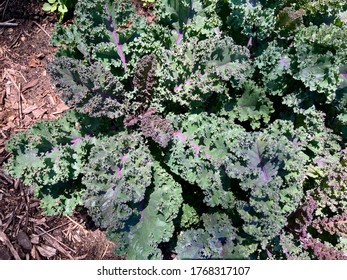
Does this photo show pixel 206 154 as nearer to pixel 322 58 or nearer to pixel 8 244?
pixel 322 58

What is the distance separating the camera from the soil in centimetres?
386

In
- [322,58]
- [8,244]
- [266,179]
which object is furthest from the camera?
[8,244]

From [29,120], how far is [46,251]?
4.61 ft

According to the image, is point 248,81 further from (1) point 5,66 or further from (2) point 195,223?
(1) point 5,66

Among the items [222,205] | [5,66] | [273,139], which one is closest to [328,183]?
[273,139]

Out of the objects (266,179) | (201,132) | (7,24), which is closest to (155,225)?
(201,132)

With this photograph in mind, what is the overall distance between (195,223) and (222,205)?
536mm

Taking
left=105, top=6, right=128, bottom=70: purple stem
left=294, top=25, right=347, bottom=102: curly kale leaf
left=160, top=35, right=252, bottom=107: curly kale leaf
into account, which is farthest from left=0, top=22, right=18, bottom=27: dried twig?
left=294, top=25, right=347, bottom=102: curly kale leaf

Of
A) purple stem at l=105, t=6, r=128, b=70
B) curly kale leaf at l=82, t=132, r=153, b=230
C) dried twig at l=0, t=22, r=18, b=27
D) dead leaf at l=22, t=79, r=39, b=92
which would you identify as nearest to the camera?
curly kale leaf at l=82, t=132, r=153, b=230

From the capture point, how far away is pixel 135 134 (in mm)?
3555

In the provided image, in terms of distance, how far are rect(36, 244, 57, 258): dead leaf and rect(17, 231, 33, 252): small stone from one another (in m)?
0.08

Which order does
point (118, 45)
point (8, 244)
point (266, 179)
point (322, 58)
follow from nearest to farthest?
point (266, 179) → point (322, 58) → point (118, 45) → point (8, 244)

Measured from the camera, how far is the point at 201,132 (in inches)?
135

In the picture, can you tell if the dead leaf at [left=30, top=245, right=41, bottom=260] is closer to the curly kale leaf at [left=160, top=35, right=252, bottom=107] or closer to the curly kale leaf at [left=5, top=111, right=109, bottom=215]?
the curly kale leaf at [left=5, top=111, right=109, bottom=215]
